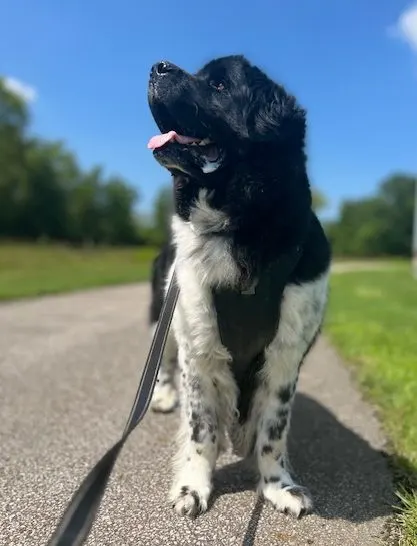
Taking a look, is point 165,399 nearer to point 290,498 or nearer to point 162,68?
point 290,498

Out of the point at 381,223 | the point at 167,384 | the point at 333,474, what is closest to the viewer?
the point at 333,474

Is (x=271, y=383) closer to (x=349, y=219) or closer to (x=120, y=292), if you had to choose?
(x=120, y=292)

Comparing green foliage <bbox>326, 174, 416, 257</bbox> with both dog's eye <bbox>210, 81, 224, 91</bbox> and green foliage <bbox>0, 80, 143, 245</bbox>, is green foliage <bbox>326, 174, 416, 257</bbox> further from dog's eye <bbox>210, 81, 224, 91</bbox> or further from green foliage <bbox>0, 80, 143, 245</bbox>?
dog's eye <bbox>210, 81, 224, 91</bbox>

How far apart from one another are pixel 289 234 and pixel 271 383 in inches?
33.3

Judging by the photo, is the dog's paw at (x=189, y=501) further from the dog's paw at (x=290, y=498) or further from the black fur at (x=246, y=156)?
the black fur at (x=246, y=156)

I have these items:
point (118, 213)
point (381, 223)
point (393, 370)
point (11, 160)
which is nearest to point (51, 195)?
point (11, 160)

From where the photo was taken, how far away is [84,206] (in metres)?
81.9

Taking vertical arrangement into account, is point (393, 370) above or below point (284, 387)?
below

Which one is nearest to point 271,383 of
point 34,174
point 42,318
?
point 42,318

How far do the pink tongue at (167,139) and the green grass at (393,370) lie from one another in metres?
2.15

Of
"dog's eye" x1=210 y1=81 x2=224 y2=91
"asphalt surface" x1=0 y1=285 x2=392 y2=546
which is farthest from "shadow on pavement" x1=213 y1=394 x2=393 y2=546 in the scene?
"dog's eye" x1=210 y1=81 x2=224 y2=91

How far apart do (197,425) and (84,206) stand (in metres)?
81.7

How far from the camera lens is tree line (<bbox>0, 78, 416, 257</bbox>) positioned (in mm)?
68812

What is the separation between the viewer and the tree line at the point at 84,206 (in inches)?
2709
